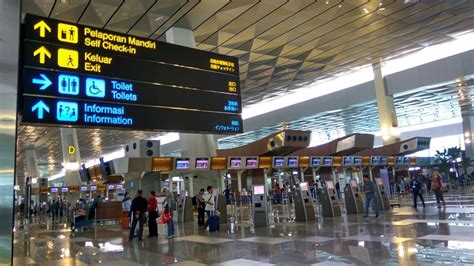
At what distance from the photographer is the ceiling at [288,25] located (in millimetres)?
16453

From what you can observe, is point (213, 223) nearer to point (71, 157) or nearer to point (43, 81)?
point (43, 81)

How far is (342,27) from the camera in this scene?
20.9 meters

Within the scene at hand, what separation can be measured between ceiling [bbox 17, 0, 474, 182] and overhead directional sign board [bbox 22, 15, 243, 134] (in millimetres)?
9112

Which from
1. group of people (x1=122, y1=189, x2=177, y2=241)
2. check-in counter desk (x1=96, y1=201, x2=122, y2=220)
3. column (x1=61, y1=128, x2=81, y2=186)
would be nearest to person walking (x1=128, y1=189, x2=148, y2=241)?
group of people (x1=122, y1=189, x2=177, y2=241)

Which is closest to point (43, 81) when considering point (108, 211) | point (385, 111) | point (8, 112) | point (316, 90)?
point (8, 112)

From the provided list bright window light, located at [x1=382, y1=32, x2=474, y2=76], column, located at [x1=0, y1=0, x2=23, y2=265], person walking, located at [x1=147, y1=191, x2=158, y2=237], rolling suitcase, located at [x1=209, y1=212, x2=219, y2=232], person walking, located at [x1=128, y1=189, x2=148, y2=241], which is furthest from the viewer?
bright window light, located at [x1=382, y1=32, x2=474, y2=76]

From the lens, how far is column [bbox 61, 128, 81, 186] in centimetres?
3198

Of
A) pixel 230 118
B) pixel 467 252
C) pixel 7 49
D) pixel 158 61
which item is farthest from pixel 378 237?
pixel 7 49

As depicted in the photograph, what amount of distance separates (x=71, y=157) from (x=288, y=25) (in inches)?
865

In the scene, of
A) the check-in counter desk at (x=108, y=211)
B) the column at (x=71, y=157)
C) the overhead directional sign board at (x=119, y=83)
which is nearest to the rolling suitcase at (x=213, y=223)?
the overhead directional sign board at (x=119, y=83)

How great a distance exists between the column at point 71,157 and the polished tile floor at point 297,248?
1958 cm

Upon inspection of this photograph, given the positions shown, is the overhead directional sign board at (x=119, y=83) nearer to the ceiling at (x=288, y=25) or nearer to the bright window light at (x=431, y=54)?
the ceiling at (x=288, y=25)

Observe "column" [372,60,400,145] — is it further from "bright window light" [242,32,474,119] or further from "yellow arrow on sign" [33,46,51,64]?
"yellow arrow on sign" [33,46,51,64]

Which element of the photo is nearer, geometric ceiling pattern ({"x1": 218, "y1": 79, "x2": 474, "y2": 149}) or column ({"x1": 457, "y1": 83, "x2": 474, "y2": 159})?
geometric ceiling pattern ({"x1": 218, "y1": 79, "x2": 474, "y2": 149})
